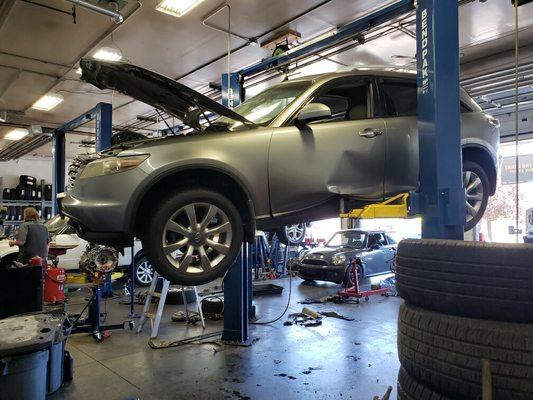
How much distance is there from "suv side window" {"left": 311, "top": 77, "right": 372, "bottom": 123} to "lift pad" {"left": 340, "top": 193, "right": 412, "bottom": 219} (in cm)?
66

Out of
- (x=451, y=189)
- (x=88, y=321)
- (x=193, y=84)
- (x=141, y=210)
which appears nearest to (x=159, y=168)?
(x=141, y=210)

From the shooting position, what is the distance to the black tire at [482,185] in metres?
3.47

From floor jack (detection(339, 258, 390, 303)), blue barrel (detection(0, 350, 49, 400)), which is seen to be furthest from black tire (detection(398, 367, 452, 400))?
floor jack (detection(339, 258, 390, 303))

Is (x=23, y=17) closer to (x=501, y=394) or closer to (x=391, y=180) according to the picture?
(x=391, y=180)

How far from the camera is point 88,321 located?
5.89m

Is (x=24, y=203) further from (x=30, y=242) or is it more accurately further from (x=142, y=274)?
(x=30, y=242)

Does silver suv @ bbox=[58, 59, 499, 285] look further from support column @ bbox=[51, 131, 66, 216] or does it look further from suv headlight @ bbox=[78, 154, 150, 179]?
support column @ bbox=[51, 131, 66, 216]

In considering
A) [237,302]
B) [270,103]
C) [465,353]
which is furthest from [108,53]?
[465,353]

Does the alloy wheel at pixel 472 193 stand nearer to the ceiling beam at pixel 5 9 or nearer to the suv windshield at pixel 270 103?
the suv windshield at pixel 270 103

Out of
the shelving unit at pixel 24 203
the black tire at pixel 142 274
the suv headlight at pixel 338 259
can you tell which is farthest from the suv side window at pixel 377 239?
the shelving unit at pixel 24 203

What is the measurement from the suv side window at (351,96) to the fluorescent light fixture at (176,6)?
291 centimetres

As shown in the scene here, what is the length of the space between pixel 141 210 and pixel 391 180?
1.76m

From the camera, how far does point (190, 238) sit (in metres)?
2.45

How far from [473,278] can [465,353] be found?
38 cm
